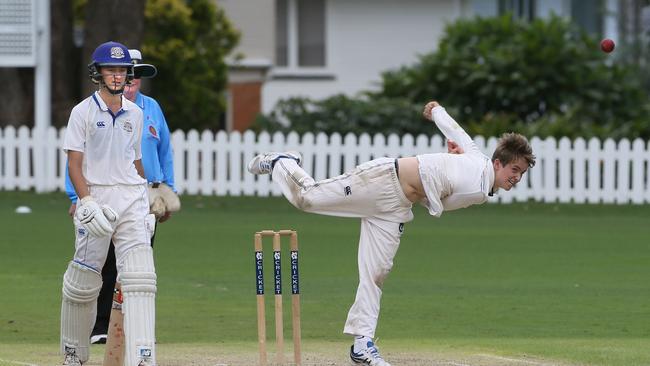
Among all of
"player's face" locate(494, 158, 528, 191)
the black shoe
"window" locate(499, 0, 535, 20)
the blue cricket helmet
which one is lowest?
the black shoe

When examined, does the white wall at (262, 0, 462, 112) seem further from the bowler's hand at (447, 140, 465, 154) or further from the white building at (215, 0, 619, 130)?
the bowler's hand at (447, 140, 465, 154)

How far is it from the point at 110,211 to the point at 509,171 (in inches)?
93.5

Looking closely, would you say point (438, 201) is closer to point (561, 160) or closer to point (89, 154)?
point (89, 154)

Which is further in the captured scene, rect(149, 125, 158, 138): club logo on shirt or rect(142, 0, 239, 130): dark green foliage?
rect(142, 0, 239, 130): dark green foliage

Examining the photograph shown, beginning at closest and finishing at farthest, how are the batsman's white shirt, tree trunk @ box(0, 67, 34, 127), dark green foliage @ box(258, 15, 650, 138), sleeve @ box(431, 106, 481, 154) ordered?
the batsman's white shirt < sleeve @ box(431, 106, 481, 154) < tree trunk @ box(0, 67, 34, 127) < dark green foliage @ box(258, 15, 650, 138)

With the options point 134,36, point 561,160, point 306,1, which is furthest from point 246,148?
point 306,1

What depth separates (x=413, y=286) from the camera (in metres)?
13.2

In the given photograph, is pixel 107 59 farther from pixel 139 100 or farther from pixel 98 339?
pixel 98 339

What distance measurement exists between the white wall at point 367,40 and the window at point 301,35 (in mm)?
364

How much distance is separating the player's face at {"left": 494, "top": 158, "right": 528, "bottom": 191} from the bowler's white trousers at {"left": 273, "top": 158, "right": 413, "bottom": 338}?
55 cm

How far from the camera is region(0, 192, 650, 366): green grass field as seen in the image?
10055 millimetres

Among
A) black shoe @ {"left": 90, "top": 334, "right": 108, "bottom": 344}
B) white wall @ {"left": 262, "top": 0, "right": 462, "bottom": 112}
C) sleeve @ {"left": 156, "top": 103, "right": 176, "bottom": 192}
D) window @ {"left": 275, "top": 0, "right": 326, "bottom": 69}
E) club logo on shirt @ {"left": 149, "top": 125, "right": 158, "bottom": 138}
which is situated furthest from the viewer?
window @ {"left": 275, "top": 0, "right": 326, "bottom": 69}

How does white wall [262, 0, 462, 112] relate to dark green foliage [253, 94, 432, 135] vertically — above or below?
above

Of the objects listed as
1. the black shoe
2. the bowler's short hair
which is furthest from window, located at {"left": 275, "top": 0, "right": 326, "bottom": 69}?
the bowler's short hair
